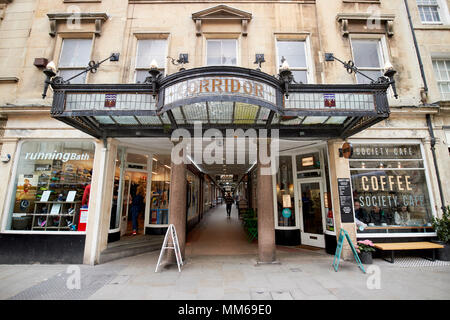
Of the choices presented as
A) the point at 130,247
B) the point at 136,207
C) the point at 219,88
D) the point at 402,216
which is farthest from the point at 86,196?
the point at 402,216

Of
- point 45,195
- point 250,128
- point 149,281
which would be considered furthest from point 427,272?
point 45,195

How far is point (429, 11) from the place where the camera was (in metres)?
8.13

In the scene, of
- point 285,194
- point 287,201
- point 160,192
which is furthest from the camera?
point 160,192

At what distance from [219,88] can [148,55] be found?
4.83 metres

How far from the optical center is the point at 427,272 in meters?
5.09

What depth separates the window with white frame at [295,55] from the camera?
23.7 feet

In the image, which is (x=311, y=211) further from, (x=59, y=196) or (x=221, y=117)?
(x=59, y=196)

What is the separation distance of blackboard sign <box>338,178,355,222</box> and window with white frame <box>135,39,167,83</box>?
7.32 metres

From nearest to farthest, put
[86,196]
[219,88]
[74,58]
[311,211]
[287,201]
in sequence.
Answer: [219,88]
[86,196]
[74,58]
[311,211]
[287,201]

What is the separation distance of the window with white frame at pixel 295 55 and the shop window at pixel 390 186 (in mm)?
3379

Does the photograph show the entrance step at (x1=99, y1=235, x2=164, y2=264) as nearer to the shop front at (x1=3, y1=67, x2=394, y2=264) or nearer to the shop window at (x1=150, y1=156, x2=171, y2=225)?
the shop front at (x1=3, y1=67, x2=394, y2=264)
